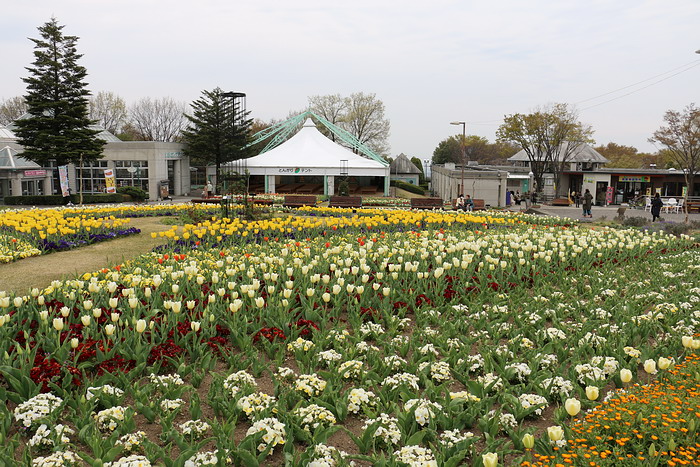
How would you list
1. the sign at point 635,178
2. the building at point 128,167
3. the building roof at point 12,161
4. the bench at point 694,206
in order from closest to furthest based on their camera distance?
the bench at point 694,206, the building roof at point 12,161, the sign at point 635,178, the building at point 128,167

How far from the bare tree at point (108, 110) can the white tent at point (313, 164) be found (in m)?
33.0

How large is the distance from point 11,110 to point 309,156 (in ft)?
151

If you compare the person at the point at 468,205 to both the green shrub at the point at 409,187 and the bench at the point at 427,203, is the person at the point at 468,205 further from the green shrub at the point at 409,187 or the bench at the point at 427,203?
the green shrub at the point at 409,187

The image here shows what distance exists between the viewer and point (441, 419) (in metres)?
4.44

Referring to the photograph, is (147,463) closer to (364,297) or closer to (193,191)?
(364,297)

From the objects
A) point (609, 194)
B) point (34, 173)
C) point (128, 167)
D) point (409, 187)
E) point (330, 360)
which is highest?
point (128, 167)

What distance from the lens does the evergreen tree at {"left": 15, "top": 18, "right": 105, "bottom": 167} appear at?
3891 cm

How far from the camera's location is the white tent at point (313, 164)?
156ft

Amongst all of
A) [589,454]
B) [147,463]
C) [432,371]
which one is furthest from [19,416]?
[589,454]

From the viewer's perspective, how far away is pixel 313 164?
157 feet

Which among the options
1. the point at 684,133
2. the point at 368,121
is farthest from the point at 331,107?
the point at 684,133

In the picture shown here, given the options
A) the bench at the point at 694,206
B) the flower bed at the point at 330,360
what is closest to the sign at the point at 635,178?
the bench at the point at 694,206

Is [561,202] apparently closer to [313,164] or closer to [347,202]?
[313,164]

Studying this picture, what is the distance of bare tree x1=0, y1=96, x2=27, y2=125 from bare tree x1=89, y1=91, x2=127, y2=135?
28.3ft
